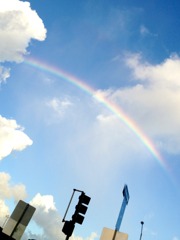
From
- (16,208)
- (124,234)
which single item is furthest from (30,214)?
(124,234)

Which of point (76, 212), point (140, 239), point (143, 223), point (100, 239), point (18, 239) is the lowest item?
point (18, 239)

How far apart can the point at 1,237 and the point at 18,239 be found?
247 inches

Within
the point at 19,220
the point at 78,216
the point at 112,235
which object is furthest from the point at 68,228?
the point at 112,235

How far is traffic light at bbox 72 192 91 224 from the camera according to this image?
9.78 m

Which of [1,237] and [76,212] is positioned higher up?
[76,212]

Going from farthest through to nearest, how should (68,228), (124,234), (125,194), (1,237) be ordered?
(1,237) < (125,194) < (68,228) < (124,234)

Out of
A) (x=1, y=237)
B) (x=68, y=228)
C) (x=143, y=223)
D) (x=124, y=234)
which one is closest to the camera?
(x=124, y=234)

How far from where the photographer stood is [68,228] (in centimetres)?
962

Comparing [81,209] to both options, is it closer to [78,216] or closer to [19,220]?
[78,216]

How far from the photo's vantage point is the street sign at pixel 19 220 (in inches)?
331

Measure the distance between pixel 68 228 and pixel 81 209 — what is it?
33.2 inches

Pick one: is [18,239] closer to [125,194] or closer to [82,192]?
[82,192]

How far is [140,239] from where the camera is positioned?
41.1 m

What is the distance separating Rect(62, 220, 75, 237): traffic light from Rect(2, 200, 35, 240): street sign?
152cm
